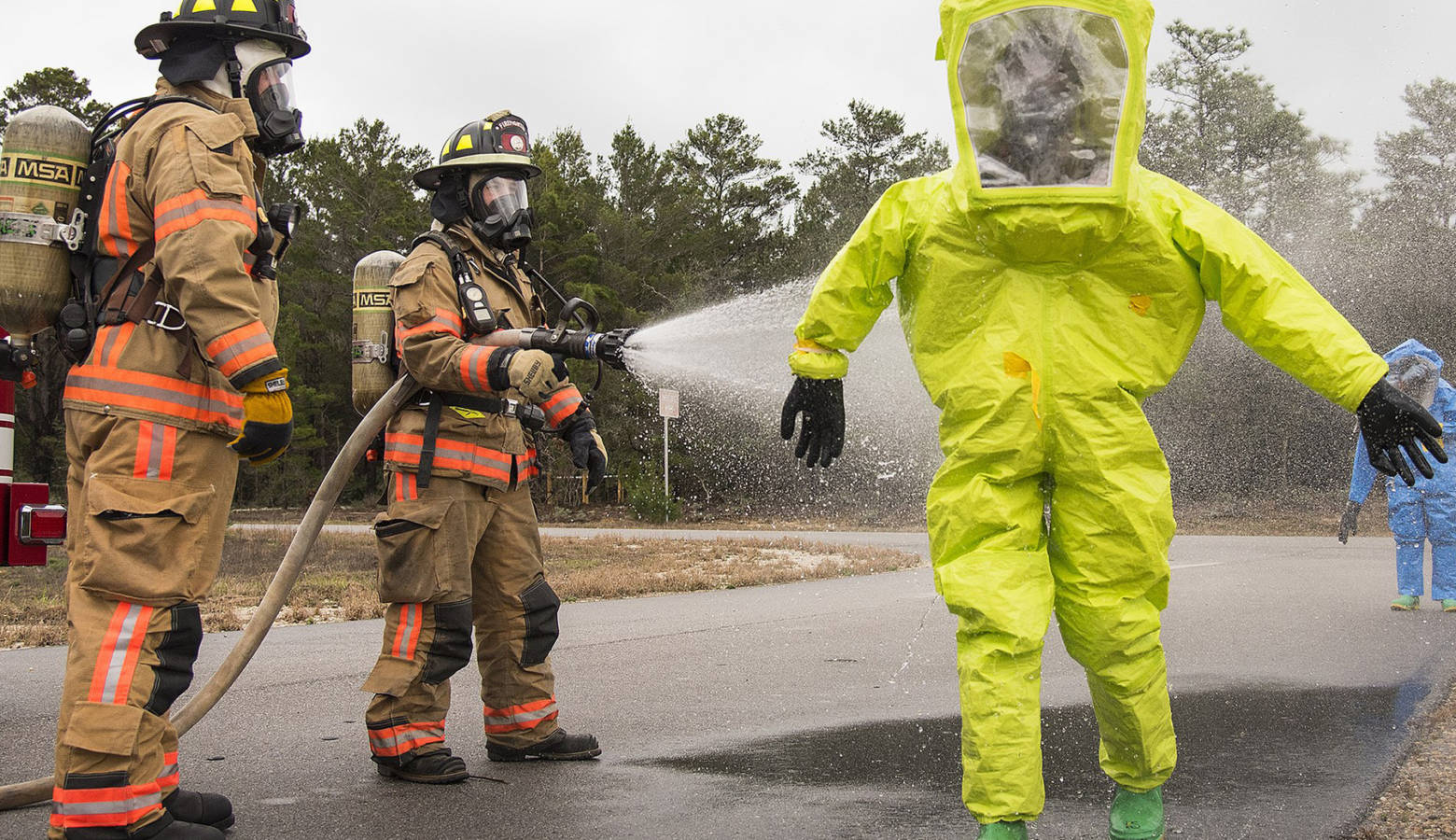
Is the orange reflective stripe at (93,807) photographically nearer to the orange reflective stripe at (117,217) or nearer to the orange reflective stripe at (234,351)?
the orange reflective stripe at (234,351)

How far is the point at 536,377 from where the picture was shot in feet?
13.8

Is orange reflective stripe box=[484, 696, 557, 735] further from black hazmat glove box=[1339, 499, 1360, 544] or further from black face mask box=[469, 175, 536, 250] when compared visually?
black hazmat glove box=[1339, 499, 1360, 544]

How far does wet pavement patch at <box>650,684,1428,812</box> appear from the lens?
3.90m

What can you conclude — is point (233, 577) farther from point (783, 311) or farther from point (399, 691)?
point (399, 691)

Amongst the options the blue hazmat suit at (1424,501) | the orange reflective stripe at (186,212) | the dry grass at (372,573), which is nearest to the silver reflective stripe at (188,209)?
the orange reflective stripe at (186,212)

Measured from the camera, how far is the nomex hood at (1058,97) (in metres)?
3.03

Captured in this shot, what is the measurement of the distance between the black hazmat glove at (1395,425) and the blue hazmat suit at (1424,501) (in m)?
5.55

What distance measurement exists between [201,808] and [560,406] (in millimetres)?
1766

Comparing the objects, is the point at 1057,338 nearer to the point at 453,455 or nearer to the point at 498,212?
the point at 453,455

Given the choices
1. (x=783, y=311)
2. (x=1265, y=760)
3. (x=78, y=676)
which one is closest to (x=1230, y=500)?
(x=783, y=311)

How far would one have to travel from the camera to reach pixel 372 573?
12.1 m

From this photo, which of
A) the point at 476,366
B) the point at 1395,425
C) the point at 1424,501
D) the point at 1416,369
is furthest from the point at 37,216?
the point at 1424,501

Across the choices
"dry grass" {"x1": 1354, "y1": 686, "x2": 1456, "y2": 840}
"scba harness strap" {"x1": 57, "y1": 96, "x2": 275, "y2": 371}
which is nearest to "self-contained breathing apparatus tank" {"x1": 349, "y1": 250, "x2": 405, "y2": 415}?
"scba harness strap" {"x1": 57, "y1": 96, "x2": 275, "y2": 371}

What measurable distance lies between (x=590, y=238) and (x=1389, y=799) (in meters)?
28.3
